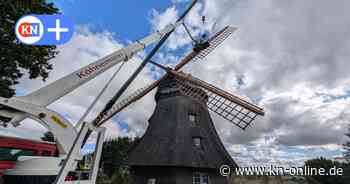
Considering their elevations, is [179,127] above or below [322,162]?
above

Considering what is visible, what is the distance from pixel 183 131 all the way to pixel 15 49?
11281 millimetres

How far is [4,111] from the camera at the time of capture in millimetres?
4789

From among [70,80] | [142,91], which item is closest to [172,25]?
[70,80]

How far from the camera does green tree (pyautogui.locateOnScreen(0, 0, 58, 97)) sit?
9.09 metres

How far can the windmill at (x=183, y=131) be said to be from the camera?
14578 millimetres

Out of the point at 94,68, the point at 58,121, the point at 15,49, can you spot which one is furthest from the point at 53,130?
the point at 15,49

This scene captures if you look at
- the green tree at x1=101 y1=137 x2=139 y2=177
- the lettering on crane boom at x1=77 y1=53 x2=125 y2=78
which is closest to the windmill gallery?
the lettering on crane boom at x1=77 y1=53 x2=125 y2=78

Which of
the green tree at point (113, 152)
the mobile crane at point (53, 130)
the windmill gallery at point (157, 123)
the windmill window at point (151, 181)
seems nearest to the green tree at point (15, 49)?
the windmill gallery at point (157, 123)

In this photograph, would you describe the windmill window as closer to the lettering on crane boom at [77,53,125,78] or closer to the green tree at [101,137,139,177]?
the lettering on crane boom at [77,53,125,78]

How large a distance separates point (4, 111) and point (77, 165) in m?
2.03

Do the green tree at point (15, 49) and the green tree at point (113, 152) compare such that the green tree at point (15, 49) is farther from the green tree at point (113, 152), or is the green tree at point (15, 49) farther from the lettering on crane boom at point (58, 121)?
the green tree at point (113, 152)

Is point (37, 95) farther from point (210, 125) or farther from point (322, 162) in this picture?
point (322, 162)

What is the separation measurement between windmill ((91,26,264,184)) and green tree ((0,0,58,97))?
4871 millimetres

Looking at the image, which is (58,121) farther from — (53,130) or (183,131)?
(183,131)
